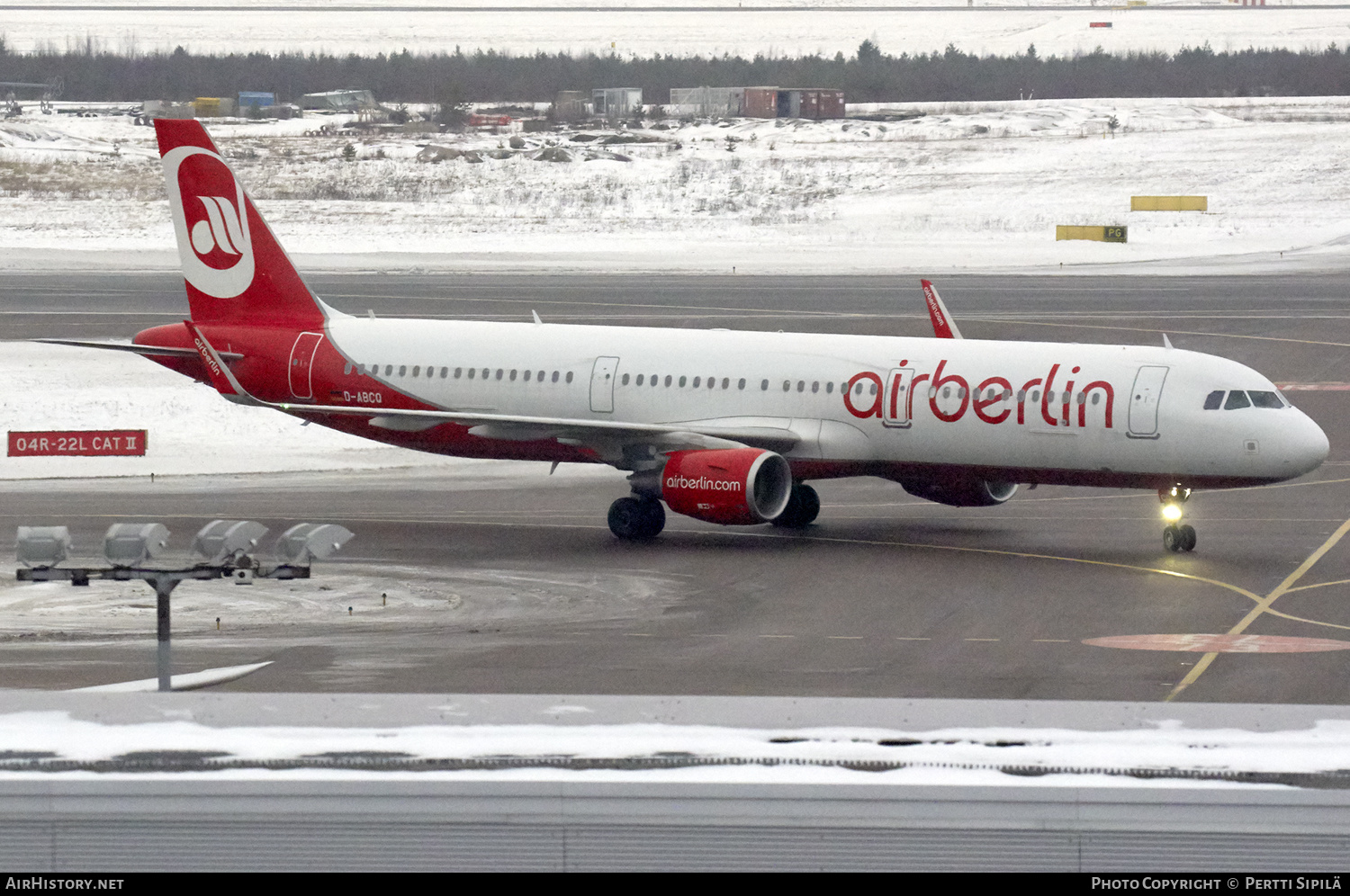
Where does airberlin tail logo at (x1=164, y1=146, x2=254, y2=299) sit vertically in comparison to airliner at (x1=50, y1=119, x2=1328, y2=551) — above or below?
above

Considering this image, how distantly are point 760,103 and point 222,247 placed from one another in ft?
443

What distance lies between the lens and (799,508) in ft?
125

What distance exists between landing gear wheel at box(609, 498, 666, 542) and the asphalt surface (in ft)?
1.23

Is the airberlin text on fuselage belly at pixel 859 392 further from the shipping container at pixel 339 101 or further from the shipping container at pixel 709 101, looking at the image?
the shipping container at pixel 339 101

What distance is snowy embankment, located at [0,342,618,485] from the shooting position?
47.2 meters

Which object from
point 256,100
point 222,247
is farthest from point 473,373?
point 256,100

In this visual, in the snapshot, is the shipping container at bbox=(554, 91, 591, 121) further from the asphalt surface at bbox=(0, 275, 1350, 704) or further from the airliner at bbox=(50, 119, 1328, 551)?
the airliner at bbox=(50, 119, 1328, 551)

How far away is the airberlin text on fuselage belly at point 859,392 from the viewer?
112ft

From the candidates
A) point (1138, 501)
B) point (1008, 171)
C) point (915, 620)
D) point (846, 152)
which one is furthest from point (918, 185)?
point (915, 620)

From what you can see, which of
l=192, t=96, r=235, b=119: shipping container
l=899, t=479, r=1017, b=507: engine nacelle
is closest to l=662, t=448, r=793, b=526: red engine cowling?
l=899, t=479, r=1017, b=507: engine nacelle

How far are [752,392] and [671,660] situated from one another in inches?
492

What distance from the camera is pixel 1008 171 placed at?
417 ft

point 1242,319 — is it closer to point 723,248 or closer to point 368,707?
point 723,248

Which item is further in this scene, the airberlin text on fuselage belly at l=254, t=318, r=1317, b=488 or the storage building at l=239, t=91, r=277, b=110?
the storage building at l=239, t=91, r=277, b=110
